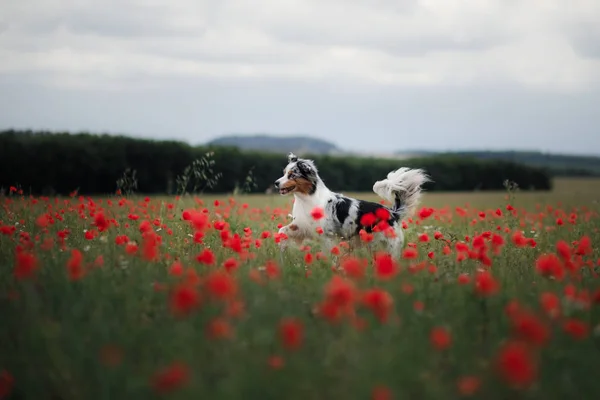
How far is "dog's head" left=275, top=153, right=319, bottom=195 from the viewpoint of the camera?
873cm

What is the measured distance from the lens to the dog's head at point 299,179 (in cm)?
873

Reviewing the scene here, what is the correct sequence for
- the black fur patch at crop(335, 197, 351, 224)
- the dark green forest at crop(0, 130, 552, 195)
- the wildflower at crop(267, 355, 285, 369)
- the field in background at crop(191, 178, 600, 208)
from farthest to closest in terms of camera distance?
the dark green forest at crop(0, 130, 552, 195)
the field in background at crop(191, 178, 600, 208)
the black fur patch at crop(335, 197, 351, 224)
the wildflower at crop(267, 355, 285, 369)

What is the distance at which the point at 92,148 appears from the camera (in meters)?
24.0

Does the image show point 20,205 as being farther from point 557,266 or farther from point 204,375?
point 557,266

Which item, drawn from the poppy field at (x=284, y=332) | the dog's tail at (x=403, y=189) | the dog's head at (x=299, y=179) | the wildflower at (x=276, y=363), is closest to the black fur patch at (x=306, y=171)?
the dog's head at (x=299, y=179)

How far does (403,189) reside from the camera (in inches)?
368

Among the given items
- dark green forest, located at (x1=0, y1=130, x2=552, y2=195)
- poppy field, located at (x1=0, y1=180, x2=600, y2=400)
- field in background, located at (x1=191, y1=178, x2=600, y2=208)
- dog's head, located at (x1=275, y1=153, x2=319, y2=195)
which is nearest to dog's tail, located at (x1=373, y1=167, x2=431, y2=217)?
dog's head, located at (x1=275, y1=153, x2=319, y2=195)

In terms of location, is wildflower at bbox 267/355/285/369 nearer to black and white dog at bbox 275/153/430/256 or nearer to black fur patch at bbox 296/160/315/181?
black and white dog at bbox 275/153/430/256

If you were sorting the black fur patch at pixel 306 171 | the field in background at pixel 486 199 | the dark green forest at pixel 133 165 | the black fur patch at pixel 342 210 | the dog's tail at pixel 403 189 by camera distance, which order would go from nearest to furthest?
1. the black fur patch at pixel 306 171
2. the black fur patch at pixel 342 210
3. the dog's tail at pixel 403 189
4. the field in background at pixel 486 199
5. the dark green forest at pixel 133 165

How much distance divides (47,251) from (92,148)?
738 inches

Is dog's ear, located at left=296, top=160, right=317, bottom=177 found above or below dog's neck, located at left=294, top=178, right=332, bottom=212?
above

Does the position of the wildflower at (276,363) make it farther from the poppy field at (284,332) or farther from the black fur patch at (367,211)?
the black fur patch at (367,211)

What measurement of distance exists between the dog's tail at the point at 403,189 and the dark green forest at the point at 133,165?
7.92 m

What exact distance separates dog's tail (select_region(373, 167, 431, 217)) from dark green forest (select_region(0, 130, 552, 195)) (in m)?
7.92
